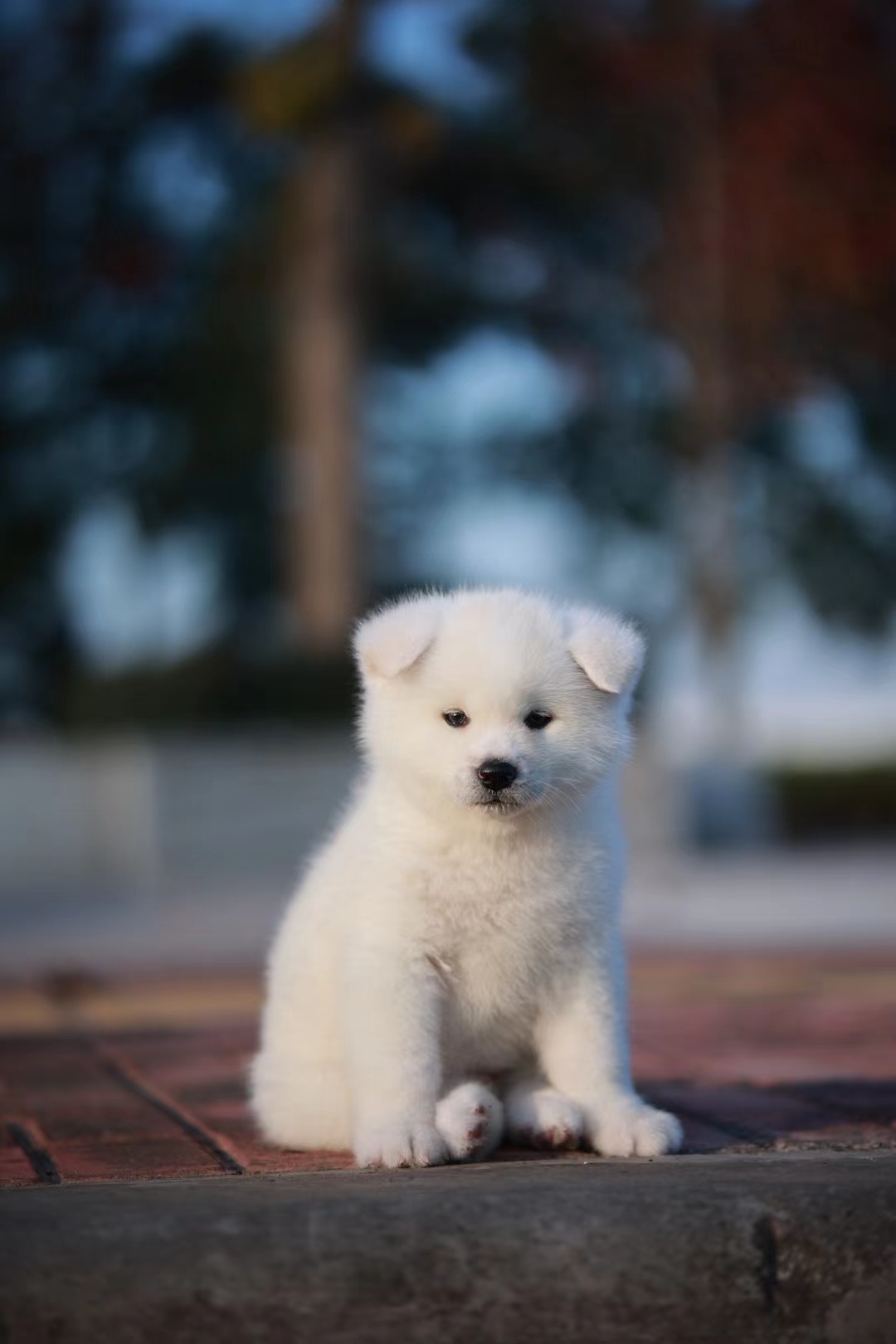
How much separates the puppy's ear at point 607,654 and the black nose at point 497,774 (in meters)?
0.29

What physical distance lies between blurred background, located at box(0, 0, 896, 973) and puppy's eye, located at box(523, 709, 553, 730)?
6.33 m

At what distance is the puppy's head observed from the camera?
3299mm

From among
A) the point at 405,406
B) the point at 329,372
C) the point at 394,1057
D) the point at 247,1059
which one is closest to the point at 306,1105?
the point at 394,1057

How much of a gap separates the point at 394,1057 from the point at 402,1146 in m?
0.16

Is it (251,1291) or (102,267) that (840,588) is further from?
(251,1291)

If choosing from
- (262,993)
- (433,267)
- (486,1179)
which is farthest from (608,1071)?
(433,267)

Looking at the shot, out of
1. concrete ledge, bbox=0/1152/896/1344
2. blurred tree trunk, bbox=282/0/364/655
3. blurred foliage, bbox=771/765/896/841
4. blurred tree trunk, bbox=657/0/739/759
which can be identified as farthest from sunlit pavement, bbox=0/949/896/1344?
blurred foliage, bbox=771/765/896/841

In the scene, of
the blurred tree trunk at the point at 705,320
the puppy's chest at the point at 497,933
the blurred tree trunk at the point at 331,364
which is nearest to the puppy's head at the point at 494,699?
the puppy's chest at the point at 497,933

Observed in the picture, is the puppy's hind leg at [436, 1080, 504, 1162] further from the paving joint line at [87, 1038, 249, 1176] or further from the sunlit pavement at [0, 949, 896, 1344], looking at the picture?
the paving joint line at [87, 1038, 249, 1176]

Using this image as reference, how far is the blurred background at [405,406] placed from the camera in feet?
47.8

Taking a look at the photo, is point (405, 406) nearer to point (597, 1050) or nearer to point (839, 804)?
point (839, 804)

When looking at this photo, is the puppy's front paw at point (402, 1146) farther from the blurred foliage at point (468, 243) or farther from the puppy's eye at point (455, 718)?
the blurred foliage at point (468, 243)

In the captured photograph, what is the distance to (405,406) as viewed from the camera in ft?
83.0

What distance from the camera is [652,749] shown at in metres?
14.9
